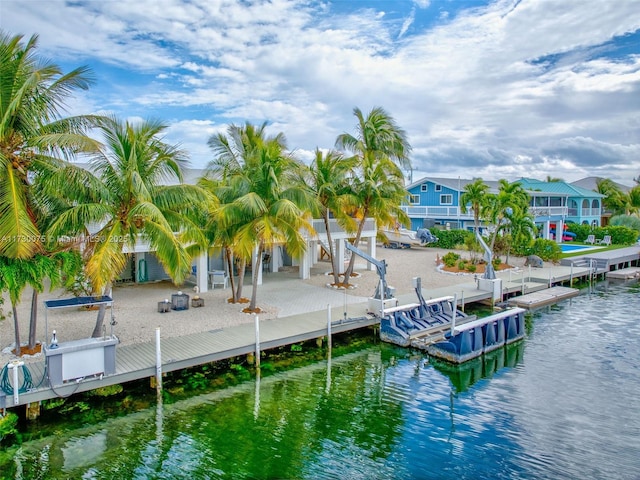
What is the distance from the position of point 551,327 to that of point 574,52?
13645mm

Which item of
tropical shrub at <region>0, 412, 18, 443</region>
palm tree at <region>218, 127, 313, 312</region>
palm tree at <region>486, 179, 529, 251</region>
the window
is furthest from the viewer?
the window

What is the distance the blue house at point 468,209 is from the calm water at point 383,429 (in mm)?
26046

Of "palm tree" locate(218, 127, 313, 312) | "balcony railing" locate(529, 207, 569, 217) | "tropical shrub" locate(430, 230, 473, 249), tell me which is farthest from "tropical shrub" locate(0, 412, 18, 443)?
"balcony railing" locate(529, 207, 569, 217)

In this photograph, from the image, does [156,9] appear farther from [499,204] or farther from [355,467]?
[499,204]

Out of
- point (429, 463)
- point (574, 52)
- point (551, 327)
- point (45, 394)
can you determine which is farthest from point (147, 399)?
point (574, 52)

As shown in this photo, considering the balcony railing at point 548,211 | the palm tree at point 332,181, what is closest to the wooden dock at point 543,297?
the palm tree at point 332,181

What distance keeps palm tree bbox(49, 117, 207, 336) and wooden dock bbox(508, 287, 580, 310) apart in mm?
15294

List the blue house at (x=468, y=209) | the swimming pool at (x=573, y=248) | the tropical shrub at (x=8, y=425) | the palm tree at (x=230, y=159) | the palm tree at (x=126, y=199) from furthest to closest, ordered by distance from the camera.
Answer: the blue house at (x=468, y=209) → the swimming pool at (x=573, y=248) → the palm tree at (x=230, y=159) → the palm tree at (x=126, y=199) → the tropical shrub at (x=8, y=425)

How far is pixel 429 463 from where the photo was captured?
27.2 ft

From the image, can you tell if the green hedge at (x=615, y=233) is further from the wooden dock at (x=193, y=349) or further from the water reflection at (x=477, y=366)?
the wooden dock at (x=193, y=349)

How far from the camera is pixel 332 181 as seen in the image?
19406 mm

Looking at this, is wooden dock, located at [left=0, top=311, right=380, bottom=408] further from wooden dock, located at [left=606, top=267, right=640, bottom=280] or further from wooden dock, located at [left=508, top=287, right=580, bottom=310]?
wooden dock, located at [left=606, top=267, right=640, bottom=280]

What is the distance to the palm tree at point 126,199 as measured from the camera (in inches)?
409

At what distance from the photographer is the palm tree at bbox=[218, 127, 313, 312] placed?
14.8 meters
